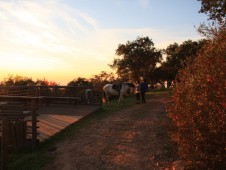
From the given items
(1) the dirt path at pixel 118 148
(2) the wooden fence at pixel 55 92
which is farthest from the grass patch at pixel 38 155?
(2) the wooden fence at pixel 55 92

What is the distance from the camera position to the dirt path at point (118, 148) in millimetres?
10289

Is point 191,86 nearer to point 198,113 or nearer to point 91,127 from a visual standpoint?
point 198,113

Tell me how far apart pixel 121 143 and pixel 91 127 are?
3.57 metres

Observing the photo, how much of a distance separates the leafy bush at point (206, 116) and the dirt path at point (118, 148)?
76.8 inches

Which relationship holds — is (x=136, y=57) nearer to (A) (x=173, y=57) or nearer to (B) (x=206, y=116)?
(A) (x=173, y=57)

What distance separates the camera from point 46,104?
26.0 m

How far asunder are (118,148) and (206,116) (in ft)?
15.9

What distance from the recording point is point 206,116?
7.49 m

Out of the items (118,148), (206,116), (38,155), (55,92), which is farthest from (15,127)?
(55,92)

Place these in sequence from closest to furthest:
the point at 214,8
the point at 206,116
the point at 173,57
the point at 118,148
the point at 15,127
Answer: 1. the point at 206,116
2. the point at 118,148
3. the point at 15,127
4. the point at 214,8
5. the point at 173,57

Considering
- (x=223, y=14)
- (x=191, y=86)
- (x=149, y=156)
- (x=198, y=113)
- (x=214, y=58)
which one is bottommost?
(x=149, y=156)

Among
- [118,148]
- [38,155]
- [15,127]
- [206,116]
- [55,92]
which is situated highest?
[55,92]

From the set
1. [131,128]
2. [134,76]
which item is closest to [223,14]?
[131,128]

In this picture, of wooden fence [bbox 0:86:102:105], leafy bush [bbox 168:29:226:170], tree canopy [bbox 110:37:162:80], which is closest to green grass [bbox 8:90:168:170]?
leafy bush [bbox 168:29:226:170]
